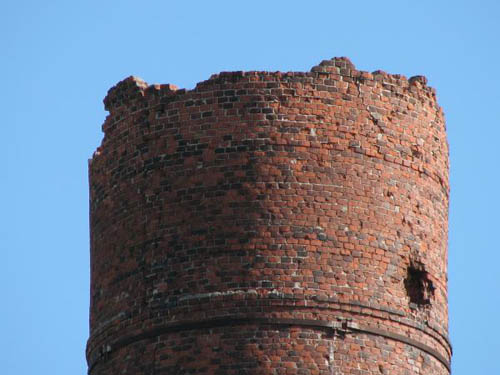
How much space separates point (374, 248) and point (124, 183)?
140 inches

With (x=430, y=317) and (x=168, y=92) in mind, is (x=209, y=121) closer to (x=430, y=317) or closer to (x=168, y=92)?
(x=168, y=92)

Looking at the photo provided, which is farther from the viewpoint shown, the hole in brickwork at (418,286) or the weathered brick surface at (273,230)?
the hole in brickwork at (418,286)

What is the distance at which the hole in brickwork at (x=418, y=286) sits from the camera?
3516 centimetres

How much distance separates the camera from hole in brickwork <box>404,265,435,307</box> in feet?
115

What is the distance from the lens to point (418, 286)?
116ft

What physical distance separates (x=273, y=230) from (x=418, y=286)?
221 centimetres

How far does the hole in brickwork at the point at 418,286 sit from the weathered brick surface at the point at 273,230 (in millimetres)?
19

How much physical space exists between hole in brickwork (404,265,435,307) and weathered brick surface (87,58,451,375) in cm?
2

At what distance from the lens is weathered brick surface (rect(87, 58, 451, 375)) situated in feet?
112

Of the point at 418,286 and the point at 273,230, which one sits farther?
the point at 418,286

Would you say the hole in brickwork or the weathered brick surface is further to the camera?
the hole in brickwork

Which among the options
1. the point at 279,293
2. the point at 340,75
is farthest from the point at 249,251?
the point at 340,75

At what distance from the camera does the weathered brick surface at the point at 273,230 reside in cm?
3416

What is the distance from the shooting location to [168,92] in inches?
1403
